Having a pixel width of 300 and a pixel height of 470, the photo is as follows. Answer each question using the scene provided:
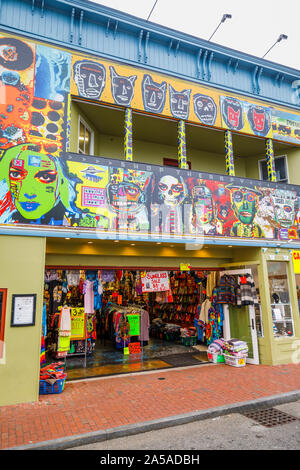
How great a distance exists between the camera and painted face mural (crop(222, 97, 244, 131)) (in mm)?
10414

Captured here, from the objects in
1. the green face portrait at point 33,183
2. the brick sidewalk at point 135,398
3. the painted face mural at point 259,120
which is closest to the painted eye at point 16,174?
the green face portrait at point 33,183

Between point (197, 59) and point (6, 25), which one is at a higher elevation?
point (197, 59)

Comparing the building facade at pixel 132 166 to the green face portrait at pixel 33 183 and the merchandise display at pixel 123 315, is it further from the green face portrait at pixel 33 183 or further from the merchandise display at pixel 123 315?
the merchandise display at pixel 123 315

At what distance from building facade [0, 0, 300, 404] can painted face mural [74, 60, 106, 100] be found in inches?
1.2

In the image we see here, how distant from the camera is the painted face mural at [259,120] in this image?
10883 millimetres

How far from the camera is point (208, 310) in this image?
1105cm

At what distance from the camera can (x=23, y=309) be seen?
6797 millimetres

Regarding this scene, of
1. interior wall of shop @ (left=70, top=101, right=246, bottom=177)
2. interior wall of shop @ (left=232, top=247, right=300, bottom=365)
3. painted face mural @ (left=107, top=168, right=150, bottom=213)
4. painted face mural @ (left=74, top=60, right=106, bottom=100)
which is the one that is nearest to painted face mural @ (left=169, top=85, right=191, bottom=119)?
interior wall of shop @ (left=70, top=101, right=246, bottom=177)

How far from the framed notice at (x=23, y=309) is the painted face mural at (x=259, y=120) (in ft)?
30.7

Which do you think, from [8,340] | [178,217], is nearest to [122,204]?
[178,217]

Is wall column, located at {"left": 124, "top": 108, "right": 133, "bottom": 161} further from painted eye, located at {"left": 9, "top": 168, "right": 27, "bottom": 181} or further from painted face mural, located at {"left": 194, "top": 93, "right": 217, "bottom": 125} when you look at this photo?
painted eye, located at {"left": 9, "top": 168, "right": 27, "bottom": 181}

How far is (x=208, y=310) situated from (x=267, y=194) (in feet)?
15.4

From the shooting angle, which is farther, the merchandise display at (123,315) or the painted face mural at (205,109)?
the painted face mural at (205,109)

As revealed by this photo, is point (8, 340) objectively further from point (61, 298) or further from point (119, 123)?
point (119, 123)
